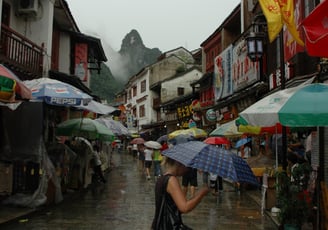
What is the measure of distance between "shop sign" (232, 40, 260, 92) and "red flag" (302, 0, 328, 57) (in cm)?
1397

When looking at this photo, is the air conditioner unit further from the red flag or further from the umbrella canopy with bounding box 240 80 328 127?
the red flag

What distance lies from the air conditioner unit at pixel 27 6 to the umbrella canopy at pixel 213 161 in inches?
490

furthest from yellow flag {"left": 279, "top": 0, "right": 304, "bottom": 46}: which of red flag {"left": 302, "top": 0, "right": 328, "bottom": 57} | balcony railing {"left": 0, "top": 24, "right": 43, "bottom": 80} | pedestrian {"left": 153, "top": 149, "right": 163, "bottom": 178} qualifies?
pedestrian {"left": 153, "top": 149, "right": 163, "bottom": 178}

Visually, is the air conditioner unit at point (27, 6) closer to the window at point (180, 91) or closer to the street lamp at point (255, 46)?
the street lamp at point (255, 46)

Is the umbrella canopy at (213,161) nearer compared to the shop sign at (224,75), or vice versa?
the umbrella canopy at (213,161)

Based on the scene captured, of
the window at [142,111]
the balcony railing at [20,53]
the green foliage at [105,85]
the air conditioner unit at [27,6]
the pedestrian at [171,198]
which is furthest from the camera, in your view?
the green foliage at [105,85]

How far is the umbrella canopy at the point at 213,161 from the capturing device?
3962 millimetres

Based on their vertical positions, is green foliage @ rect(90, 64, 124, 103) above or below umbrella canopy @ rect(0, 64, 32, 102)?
above

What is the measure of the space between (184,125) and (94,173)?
21.9 metres

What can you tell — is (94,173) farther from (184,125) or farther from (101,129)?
(184,125)

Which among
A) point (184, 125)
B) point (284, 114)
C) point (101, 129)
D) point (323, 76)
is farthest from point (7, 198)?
point (184, 125)

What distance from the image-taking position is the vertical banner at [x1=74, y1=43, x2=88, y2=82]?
21308mm

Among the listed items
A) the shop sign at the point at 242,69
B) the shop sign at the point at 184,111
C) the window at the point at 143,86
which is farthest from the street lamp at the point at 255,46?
the window at the point at 143,86

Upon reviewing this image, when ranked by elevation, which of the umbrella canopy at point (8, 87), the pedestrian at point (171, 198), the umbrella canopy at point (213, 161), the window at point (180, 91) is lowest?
the pedestrian at point (171, 198)
